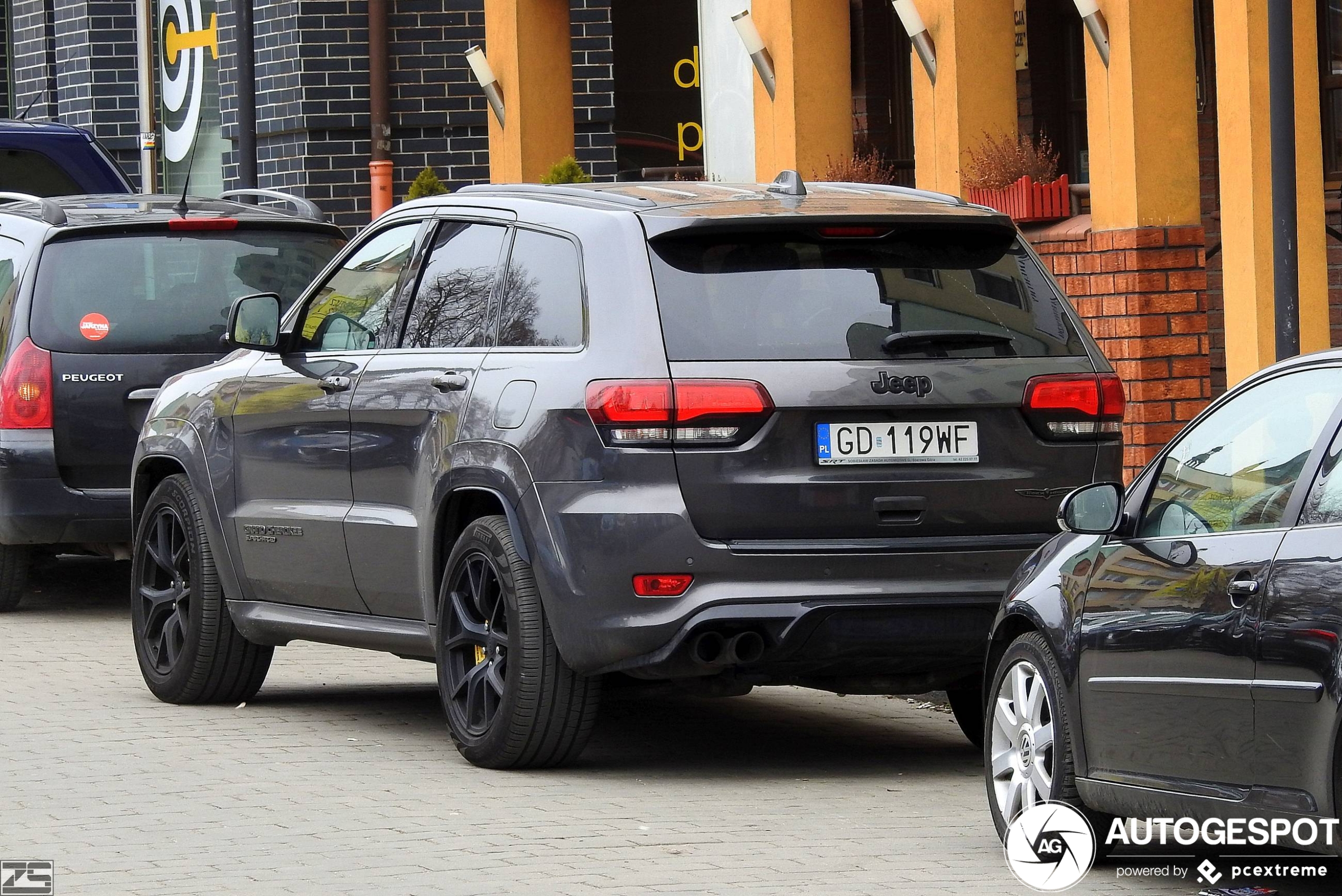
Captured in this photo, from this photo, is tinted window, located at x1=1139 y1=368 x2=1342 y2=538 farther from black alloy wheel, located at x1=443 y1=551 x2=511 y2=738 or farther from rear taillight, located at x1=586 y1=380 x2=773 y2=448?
black alloy wheel, located at x1=443 y1=551 x2=511 y2=738

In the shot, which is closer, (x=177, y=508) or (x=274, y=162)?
(x=177, y=508)

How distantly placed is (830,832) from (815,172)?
8.00 meters

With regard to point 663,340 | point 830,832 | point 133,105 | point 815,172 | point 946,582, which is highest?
point 133,105

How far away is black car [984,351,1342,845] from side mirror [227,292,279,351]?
3.37 m

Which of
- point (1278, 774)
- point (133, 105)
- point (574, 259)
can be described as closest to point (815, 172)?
point (574, 259)

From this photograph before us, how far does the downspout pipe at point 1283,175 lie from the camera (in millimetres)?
8414

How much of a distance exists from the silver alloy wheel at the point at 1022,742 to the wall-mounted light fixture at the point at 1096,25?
6.03 m

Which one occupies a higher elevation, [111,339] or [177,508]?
[111,339]

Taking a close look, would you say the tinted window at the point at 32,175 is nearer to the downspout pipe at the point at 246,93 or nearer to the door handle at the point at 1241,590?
the downspout pipe at the point at 246,93

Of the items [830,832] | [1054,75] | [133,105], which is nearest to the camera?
[830,832]

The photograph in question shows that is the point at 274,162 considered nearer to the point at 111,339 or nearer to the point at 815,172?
the point at 815,172

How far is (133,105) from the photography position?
89.3 feet

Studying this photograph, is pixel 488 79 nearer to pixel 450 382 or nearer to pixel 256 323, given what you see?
pixel 256 323

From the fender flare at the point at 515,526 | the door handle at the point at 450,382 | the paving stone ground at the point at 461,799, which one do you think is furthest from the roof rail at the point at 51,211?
the fender flare at the point at 515,526
